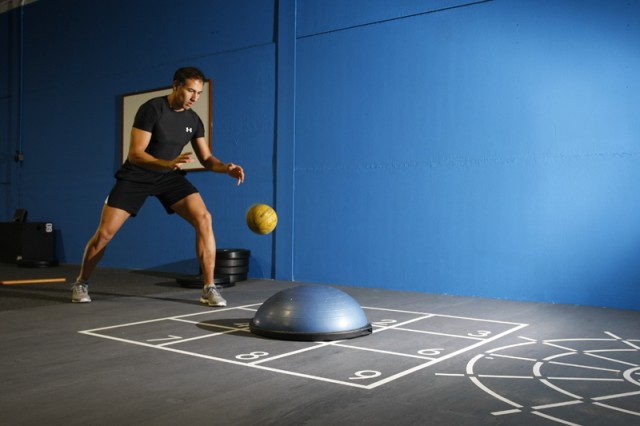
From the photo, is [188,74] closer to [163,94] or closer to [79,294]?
[79,294]

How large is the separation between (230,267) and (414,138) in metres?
2.04

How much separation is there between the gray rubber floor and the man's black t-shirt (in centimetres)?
94

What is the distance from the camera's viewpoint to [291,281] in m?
5.96

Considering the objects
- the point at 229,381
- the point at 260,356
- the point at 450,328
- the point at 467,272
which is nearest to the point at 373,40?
the point at 467,272

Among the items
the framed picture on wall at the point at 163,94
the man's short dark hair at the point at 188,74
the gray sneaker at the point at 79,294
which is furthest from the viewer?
the framed picture on wall at the point at 163,94

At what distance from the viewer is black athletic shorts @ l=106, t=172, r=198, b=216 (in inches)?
167

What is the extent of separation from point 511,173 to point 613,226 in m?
0.83

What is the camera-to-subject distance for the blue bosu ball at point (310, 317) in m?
3.09

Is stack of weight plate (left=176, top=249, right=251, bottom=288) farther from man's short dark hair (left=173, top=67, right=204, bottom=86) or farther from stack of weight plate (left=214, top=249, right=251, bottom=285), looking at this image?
man's short dark hair (left=173, top=67, right=204, bottom=86)

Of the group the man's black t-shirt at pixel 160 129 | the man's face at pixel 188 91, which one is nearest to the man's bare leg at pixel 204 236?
the man's black t-shirt at pixel 160 129

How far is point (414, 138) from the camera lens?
5.30m

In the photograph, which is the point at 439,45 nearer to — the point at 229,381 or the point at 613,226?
the point at 613,226

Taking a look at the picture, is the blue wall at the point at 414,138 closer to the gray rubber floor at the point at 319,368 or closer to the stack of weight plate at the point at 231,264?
the stack of weight plate at the point at 231,264

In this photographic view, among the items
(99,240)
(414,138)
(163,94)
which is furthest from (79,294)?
(163,94)
